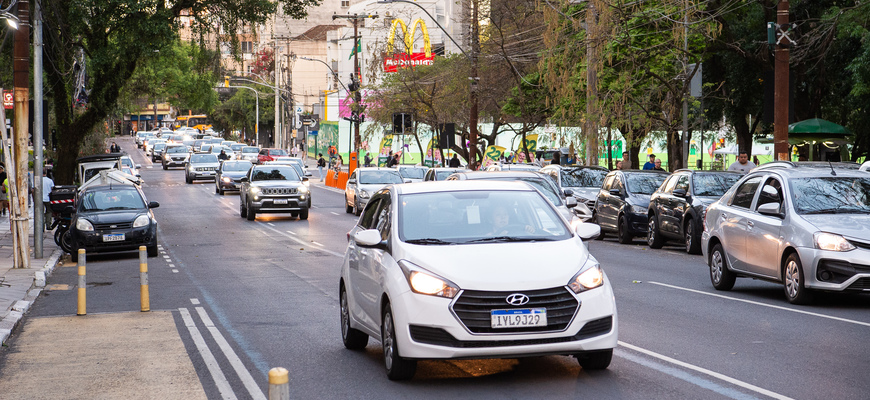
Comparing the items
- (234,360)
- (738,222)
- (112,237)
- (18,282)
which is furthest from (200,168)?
(234,360)

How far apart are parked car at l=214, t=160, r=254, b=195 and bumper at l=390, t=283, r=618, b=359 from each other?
39.6 metres

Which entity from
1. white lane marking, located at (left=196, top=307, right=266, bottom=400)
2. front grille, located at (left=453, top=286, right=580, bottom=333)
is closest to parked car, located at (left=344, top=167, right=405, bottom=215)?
white lane marking, located at (left=196, top=307, right=266, bottom=400)

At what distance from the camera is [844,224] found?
1180 cm

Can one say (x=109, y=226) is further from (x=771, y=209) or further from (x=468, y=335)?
(x=468, y=335)

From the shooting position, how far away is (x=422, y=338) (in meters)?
7.50

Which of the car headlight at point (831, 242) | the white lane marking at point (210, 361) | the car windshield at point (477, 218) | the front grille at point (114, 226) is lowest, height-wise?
the white lane marking at point (210, 361)

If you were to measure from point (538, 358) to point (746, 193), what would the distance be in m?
6.10

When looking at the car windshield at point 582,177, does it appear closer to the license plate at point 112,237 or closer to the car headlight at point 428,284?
the license plate at point 112,237

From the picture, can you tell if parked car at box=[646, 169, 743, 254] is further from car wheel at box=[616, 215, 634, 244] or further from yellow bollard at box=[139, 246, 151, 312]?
yellow bollard at box=[139, 246, 151, 312]

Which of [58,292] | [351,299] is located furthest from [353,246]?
[58,292]

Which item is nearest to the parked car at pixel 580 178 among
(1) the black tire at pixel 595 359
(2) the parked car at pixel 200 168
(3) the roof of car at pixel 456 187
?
(3) the roof of car at pixel 456 187

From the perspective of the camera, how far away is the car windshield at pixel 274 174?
33.9 m

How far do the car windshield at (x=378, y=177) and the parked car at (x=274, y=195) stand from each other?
7.75ft

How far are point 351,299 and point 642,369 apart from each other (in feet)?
8.57
